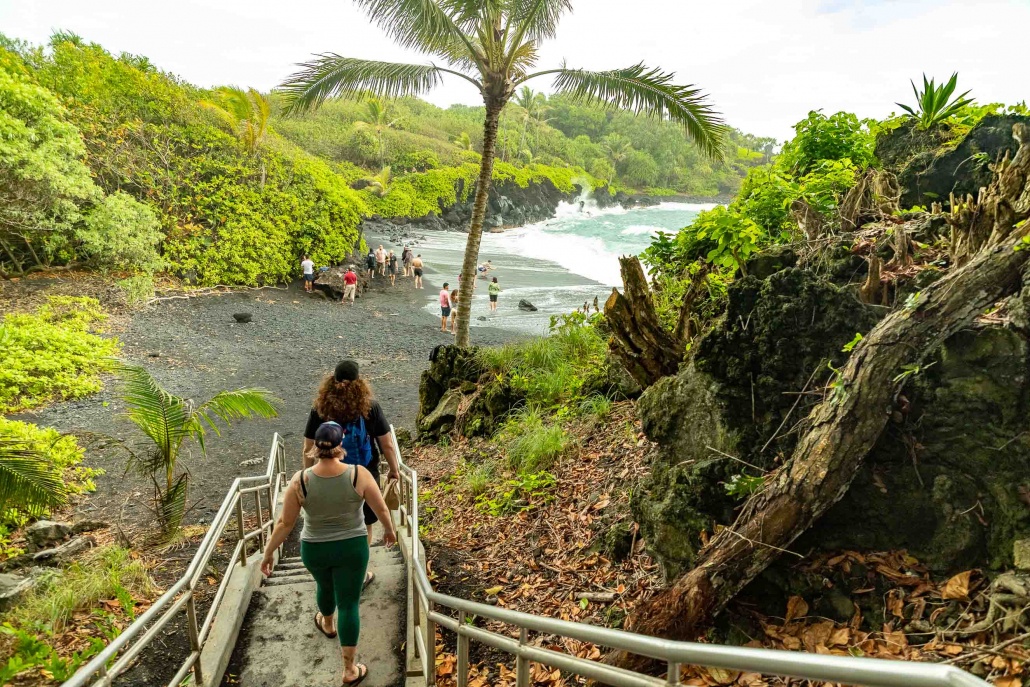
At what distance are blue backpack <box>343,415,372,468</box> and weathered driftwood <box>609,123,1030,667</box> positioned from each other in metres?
2.23

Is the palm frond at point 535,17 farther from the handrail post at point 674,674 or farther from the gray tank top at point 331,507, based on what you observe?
the handrail post at point 674,674

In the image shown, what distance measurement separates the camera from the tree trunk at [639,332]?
210 inches

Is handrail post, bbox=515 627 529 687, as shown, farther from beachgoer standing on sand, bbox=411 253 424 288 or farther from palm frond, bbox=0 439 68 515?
beachgoer standing on sand, bbox=411 253 424 288

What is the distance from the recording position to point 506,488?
6.15 m

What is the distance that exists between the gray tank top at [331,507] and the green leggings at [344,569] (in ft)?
0.17

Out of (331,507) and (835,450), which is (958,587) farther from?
(331,507)

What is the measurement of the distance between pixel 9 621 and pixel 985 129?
838cm

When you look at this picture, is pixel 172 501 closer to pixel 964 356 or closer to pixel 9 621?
pixel 9 621

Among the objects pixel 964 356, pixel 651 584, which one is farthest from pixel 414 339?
pixel 964 356

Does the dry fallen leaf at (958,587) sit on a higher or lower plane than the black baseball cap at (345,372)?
lower

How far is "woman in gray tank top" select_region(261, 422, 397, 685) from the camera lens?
10.2ft

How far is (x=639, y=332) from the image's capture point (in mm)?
5469

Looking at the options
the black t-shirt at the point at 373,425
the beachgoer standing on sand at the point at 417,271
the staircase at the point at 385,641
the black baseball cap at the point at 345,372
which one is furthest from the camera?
the beachgoer standing on sand at the point at 417,271

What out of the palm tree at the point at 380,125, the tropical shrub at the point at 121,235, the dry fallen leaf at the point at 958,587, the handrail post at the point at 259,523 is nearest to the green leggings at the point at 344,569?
the handrail post at the point at 259,523
